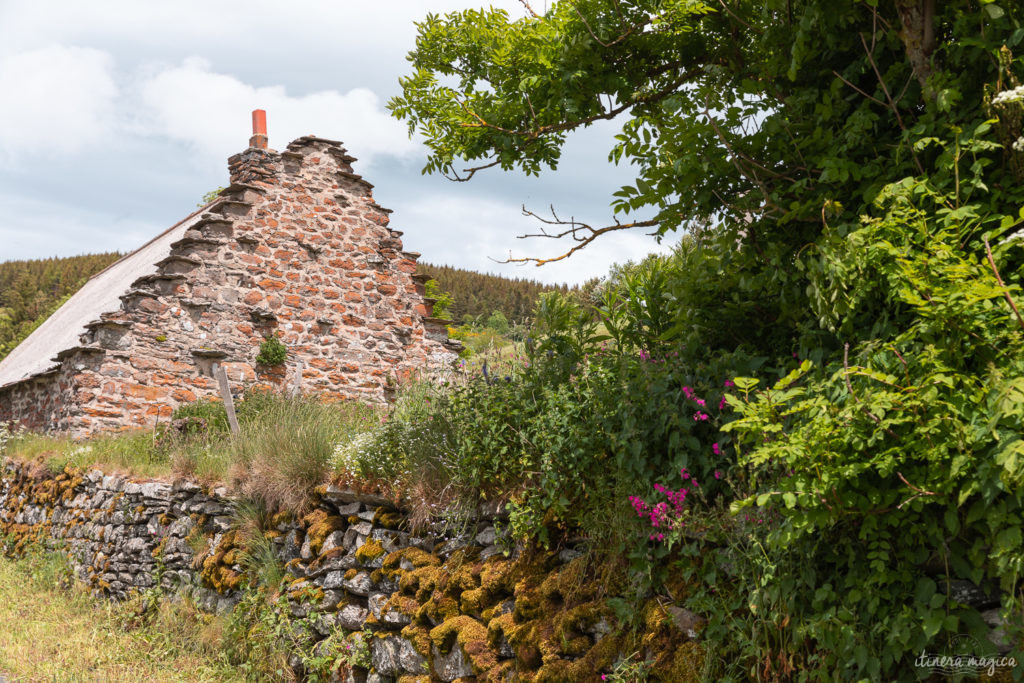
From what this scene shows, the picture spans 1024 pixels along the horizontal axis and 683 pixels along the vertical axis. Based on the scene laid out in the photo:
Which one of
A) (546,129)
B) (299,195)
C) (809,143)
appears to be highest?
(299,195)

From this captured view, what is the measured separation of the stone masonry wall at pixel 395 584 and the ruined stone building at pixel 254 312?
330cm

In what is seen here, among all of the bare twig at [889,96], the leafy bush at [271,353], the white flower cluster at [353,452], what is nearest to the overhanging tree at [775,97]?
the bare twig at [889,96]

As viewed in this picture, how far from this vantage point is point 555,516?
4191 mm

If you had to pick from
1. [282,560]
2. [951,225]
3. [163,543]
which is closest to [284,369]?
[163,543]

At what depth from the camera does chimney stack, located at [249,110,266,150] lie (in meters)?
14.1

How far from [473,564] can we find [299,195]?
36.2ft

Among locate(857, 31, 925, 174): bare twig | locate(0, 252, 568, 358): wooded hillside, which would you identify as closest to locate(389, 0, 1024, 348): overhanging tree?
locate(857, 31, 925, 174): bare twig

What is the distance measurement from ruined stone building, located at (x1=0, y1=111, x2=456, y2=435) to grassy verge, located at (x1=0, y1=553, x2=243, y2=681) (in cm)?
405

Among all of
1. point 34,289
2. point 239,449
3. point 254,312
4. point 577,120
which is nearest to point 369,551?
point 239,449

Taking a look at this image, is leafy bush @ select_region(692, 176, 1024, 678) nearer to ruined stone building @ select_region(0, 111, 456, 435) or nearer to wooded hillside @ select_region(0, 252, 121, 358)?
ruined stone building @ select_region(0, 111, 456, 435)

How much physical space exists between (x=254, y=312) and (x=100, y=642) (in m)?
7.05

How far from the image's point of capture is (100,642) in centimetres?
715

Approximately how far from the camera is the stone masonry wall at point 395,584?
144 inches

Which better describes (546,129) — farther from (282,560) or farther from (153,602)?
(153,602)
